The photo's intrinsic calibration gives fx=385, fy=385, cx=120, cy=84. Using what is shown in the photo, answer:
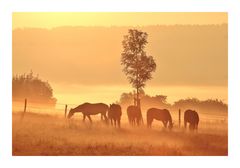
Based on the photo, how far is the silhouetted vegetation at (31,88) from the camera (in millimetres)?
2395

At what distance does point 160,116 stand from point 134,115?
6.4 inches

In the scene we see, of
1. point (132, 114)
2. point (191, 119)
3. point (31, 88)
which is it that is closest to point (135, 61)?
point (132, 114)

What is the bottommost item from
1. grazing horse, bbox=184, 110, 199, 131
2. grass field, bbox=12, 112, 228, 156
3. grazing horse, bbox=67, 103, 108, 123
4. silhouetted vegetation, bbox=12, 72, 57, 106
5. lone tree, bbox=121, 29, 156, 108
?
grass field, bbox=12, 112, 228, 156

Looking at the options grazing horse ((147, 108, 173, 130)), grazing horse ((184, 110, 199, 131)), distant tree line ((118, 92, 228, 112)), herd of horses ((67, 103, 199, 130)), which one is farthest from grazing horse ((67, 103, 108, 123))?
grazing horse ((184, 110, 199, 131))

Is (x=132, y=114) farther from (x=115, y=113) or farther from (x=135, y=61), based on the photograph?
(x=135, y=61)

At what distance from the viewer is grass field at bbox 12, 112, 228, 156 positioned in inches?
94.3

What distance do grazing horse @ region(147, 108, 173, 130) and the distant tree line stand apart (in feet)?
0.09

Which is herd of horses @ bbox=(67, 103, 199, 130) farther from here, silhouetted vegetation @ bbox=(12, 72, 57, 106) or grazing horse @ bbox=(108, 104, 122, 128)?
silhouetted vegetation @ bbox=(12, 72, 57, 106)

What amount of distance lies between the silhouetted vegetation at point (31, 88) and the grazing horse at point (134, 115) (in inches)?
18.6

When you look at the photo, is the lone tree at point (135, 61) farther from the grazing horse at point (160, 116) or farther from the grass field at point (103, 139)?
the grass field at point (103, 139)

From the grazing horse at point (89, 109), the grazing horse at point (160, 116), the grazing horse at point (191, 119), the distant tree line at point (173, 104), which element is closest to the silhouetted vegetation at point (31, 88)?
the grazing horse at point (89, 109)

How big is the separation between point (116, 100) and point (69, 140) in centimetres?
39

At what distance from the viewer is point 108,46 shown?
2.42m
